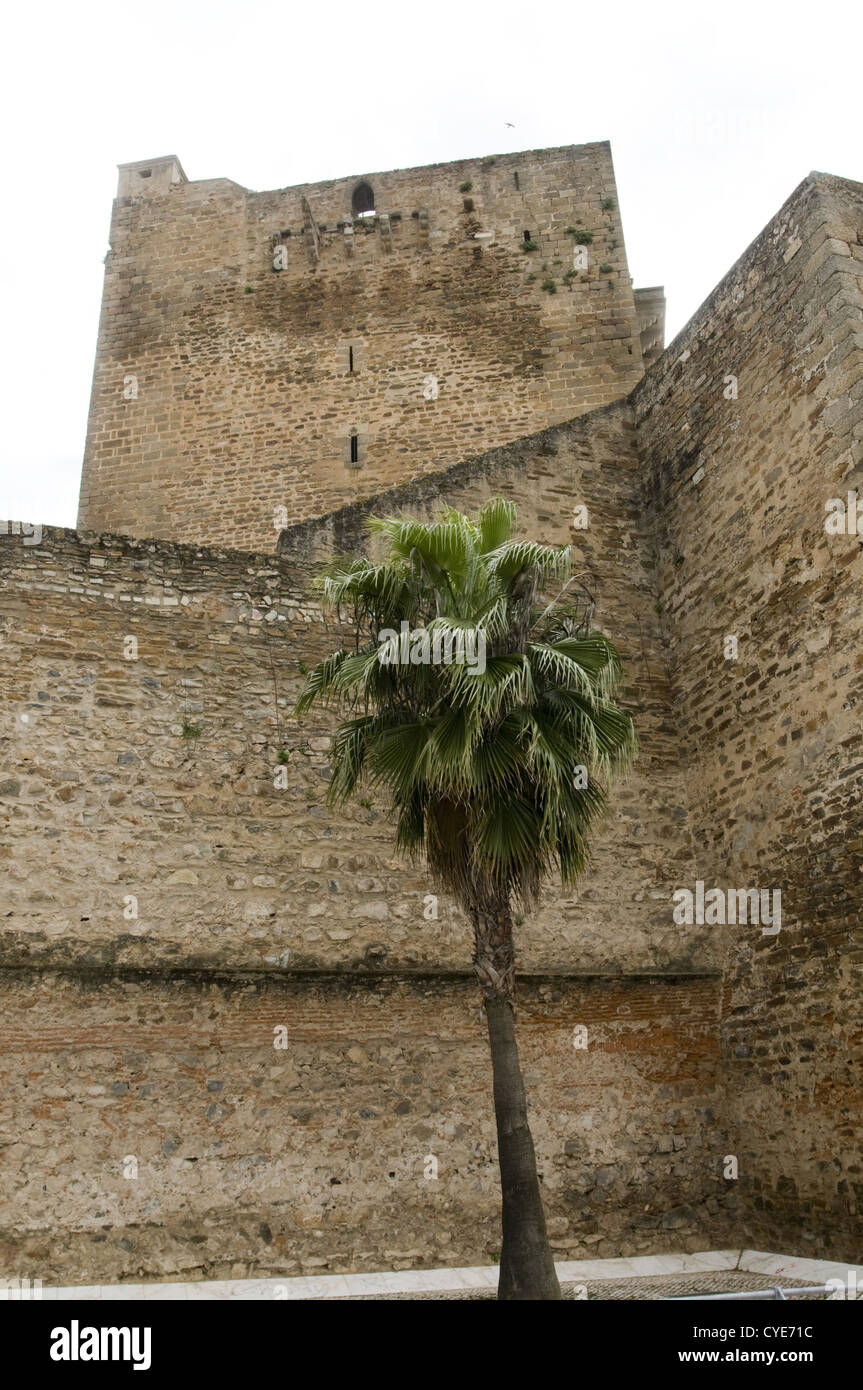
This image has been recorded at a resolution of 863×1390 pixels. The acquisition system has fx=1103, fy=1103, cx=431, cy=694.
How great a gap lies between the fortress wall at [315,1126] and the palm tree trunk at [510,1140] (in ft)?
6.25

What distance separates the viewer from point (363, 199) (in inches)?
677

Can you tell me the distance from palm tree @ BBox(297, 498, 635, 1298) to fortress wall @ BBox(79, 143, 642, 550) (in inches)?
337

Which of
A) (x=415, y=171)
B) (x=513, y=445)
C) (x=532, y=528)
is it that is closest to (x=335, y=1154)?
(x=532, y=528)

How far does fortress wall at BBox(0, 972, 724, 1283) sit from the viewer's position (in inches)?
287

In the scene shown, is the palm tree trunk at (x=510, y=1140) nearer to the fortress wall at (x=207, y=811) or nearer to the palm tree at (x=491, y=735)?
the palm tree at (x=491, y=735)

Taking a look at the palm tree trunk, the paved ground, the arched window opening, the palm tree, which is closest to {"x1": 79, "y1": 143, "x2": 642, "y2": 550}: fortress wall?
the arched window opening

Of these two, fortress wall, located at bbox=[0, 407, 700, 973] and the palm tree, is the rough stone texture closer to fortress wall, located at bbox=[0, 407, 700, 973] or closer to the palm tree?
fortress wall, located at bbox=[0, 407, 700, 973]

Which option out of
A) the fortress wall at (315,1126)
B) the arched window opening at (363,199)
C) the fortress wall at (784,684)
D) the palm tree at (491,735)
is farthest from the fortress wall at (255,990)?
the arched window opening at (363,199)

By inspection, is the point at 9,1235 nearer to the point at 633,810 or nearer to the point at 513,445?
the point at 633,810

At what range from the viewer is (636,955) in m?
9.26

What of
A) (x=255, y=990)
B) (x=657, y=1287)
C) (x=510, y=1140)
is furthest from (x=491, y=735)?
(x=657, y=1287)

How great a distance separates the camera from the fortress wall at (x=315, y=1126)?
7.29 metres

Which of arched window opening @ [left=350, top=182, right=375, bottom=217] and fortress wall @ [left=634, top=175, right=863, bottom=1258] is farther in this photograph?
arched window opening @ [left=350, top=182, right=375, bottom=217]
